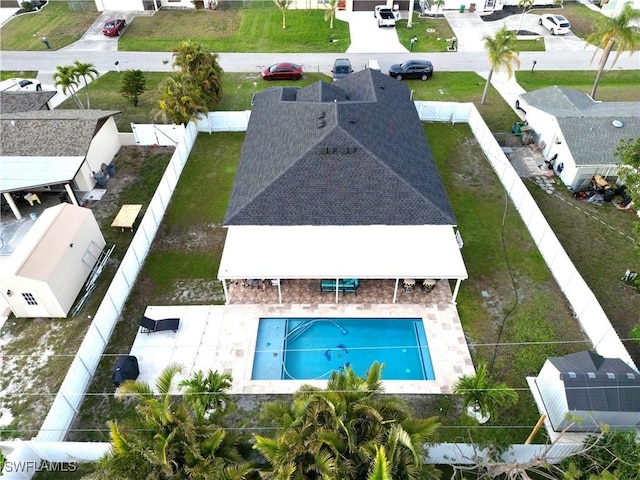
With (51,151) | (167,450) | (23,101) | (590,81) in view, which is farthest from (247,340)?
(590,81)

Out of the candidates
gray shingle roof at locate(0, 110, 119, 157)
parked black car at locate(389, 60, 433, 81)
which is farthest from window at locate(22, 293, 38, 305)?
parked black car at locate(389, 60, 433, 81)

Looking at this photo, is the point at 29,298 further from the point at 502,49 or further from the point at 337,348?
the point at 502,49

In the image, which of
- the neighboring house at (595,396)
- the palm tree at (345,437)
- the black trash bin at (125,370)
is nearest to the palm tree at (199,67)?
the black trash bin at (125,370)

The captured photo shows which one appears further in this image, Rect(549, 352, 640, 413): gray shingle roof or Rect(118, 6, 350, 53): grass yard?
Rect(118, 6, 350, 53): grass yard

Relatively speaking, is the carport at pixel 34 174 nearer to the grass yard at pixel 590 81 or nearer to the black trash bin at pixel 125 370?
the black trash bin at pixel 125 370

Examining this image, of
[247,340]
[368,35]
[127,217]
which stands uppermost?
[368,35]

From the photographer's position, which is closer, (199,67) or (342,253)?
(342,253)

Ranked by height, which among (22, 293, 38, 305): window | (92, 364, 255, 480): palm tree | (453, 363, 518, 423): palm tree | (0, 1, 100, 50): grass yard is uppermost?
(92, 364, 255, 480): palm tree

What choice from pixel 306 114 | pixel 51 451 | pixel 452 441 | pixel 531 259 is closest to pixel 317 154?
pixel 306 114

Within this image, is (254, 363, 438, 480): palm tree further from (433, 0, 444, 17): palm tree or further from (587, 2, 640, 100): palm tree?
(433, 0, 444, 17): palm tree
